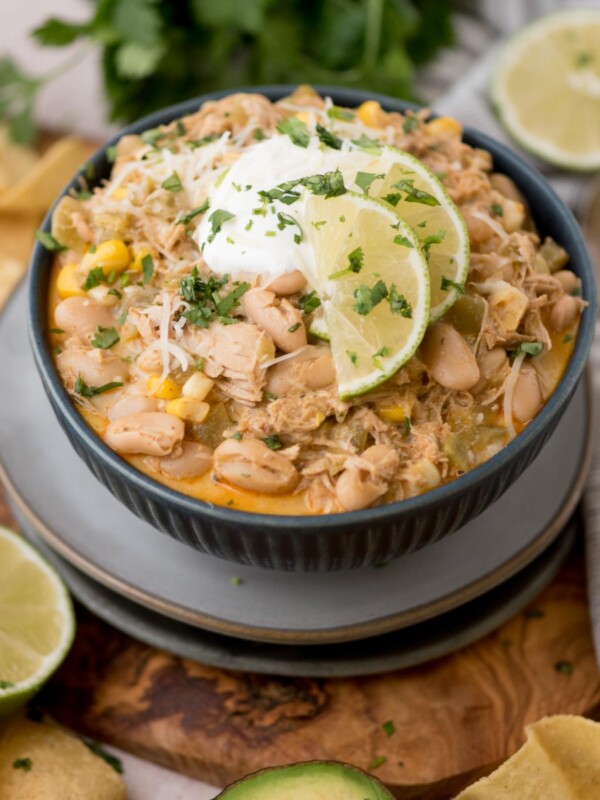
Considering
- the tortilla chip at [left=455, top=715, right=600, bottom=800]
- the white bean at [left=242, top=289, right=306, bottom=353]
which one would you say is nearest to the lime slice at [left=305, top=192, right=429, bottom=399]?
the white bean at [left=242, top=289, right=306, bottom=353]

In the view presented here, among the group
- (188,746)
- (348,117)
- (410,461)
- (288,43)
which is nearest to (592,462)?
(410,461)

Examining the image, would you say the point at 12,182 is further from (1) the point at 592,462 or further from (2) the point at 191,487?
(1) the point at 592,462

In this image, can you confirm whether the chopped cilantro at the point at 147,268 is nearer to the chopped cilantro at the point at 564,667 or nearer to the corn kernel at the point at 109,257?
the corn kernel at the point at 109,257

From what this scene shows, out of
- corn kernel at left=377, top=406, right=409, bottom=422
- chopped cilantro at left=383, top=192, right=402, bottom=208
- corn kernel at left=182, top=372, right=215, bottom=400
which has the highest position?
chopped cilantro at left=383, top=192, right=402, bottom=208

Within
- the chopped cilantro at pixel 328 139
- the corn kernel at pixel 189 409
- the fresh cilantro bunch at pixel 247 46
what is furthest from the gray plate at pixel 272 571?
the fresh cilantro bunch at pixel 247 46

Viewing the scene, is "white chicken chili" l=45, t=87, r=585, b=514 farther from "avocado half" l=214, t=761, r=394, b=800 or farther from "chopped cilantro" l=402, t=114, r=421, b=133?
"avocado half" l=214, t=761, r=394, b=800

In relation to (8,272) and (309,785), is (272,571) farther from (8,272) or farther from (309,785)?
(8,272)
